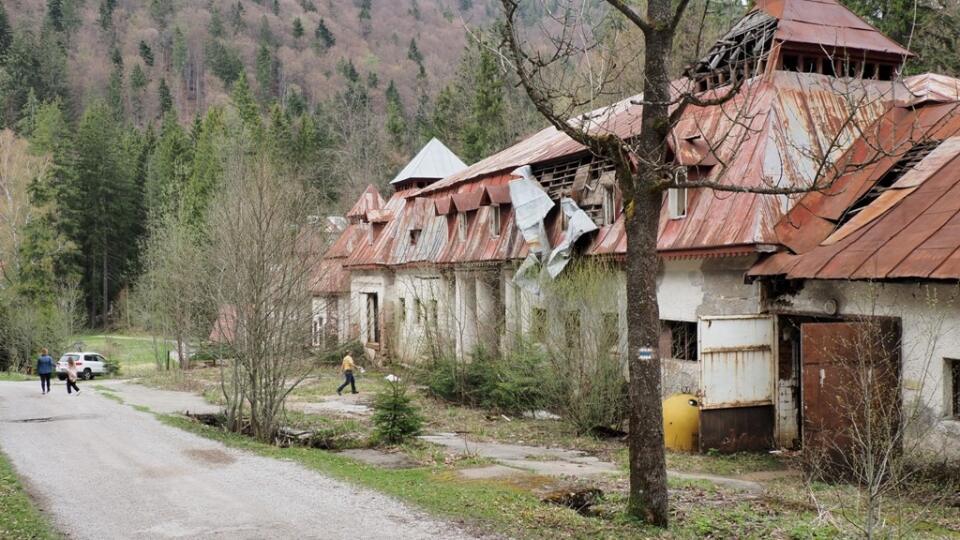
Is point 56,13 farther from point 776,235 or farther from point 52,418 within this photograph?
point 776,235

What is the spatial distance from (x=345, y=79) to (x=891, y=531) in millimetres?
107556

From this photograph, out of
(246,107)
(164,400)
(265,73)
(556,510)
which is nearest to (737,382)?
(556,510)

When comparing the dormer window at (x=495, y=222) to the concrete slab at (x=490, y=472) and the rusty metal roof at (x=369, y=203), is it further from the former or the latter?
the concrete slab at (x=490, y=472)

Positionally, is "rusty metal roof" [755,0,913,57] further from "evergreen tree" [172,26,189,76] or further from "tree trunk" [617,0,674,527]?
"evergreen tree" [172,26,189,76]

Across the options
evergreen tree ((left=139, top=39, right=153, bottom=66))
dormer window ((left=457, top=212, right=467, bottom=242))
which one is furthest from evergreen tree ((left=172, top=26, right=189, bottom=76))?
dormer window ((left=457, top=212, right=467, bottom=242))

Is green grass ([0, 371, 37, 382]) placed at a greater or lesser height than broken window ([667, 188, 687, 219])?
lesser

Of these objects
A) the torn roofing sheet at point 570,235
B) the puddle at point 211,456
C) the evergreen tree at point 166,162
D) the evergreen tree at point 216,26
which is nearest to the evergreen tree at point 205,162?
the evergreen tree at point 166,162

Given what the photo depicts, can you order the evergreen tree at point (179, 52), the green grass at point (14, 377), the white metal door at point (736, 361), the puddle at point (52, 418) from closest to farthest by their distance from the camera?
the white metal door at point (736, 361) < the puddle at point (52, 418) < the green grass at point (14, 377) < the evergreen tree at point (179, 52)

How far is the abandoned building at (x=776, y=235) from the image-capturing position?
12.8 m

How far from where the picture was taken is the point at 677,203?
18000 mm

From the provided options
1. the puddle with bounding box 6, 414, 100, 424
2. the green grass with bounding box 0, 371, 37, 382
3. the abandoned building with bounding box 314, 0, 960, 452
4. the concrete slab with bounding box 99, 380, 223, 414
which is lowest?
the green grass with bounding box 0, 371, 37, 382

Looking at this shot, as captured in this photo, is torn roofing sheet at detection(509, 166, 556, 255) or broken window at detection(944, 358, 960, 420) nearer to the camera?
broken window at detection(944, 358, 960, 420)

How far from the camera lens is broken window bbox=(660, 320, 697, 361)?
17.9 meters

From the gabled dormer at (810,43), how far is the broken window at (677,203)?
2583 mm
